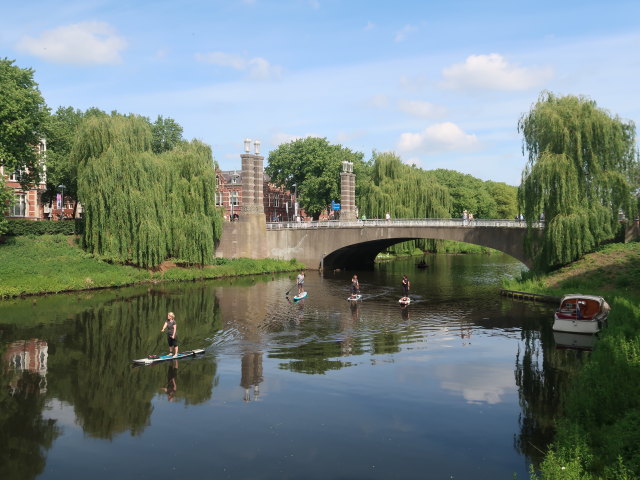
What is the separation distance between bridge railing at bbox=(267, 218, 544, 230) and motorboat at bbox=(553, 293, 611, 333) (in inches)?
539

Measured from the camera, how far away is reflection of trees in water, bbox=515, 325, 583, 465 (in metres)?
15.0

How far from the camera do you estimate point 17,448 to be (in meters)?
14.5

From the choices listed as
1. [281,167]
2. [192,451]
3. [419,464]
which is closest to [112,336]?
[192,451]

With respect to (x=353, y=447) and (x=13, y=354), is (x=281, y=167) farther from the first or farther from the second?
(x=353, y=447)

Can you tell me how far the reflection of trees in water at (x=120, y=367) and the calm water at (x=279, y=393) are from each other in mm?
94

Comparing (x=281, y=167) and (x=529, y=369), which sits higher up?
(x=281, y=167)

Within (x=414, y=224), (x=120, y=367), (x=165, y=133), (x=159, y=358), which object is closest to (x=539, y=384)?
(x=159, y=358)

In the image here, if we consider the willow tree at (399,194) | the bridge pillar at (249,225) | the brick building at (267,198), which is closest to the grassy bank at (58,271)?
the bridge pillar at (249,225)

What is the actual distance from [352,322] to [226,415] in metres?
15.6

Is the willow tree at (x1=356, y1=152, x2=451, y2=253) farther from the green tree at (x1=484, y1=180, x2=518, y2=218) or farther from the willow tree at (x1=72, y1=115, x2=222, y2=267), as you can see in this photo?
the green tree at (x1=484, y1=180, x2=518, y2=218)

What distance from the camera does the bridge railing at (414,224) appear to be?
159 feet

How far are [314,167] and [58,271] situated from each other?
49.8 meters

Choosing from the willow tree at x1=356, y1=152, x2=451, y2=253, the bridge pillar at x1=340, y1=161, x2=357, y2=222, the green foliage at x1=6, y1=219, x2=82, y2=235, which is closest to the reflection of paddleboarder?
the green foliage at x1=6, y1=219, x2=82, y2=235

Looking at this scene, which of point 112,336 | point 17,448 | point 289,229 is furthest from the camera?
point 289,229
